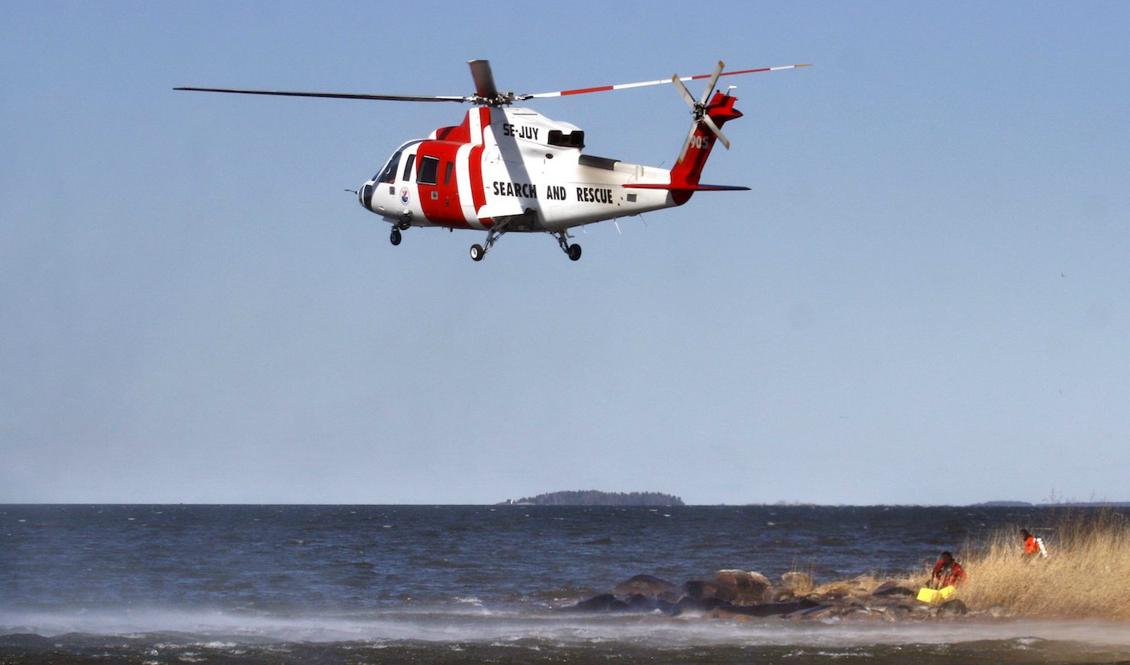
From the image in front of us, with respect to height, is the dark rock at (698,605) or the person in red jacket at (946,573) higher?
the person in red jacket at (946,573)

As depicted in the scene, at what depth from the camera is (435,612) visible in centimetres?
4425

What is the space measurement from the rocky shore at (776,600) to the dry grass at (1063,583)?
103 centimetres

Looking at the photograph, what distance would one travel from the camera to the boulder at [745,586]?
42.6 metres

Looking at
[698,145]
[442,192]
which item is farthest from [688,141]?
[442,192]

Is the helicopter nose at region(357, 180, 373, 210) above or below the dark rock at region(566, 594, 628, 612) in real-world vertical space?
above

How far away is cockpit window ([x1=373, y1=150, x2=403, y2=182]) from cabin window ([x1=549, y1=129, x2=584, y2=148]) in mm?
5667

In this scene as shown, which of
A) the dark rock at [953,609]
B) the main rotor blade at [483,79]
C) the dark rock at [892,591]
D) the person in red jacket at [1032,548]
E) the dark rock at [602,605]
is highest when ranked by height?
the main rotor blade at [483,79]

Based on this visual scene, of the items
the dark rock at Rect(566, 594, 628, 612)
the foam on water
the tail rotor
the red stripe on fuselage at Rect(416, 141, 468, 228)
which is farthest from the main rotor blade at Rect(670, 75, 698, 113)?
the dark rock at Rect(566, 594, 628, 612)

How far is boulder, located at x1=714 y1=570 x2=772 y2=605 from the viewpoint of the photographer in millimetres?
42562

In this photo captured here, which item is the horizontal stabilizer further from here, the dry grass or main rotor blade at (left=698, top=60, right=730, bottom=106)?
the dry grass

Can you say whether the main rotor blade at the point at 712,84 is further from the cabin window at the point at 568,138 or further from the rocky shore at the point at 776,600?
the rocky shore at the point at 776,600

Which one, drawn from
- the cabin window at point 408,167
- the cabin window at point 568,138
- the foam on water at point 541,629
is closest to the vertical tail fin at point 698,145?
the cabin window at point 568,138

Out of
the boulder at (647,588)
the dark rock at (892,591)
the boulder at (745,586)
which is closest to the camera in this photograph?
the dark rock at (892,591)

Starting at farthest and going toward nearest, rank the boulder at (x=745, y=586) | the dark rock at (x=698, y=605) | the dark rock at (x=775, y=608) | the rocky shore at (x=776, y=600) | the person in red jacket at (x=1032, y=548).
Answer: the boulder at (x=745, y=586) < the dark rock at (x=698, y=605) < the dark rock at (x=775, y=608) < the person in red jacket at (x=1032, y=548) < the rocky shore at (x=776, y=600)
